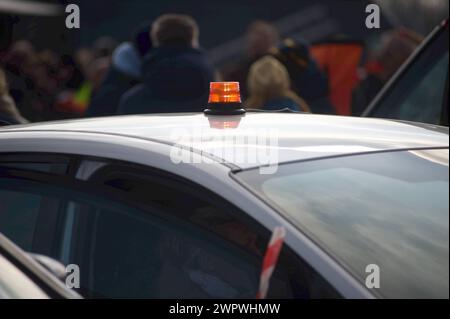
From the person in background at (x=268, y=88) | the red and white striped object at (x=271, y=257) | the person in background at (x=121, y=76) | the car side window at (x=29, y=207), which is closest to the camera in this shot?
the red and white striped object at (x=271, y=257)

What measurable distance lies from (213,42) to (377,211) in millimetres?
5284

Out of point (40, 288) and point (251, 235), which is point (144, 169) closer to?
point (251, 235)

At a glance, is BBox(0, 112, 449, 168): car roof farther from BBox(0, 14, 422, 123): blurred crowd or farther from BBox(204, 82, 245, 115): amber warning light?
BBox(0, 14, 422, 123): blurred crowd

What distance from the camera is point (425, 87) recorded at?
523 centimetres

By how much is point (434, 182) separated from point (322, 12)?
5122 mm

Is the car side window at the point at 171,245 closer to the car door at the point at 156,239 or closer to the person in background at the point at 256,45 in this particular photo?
the car door at the point at 156,239

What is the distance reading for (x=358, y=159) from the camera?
246cm

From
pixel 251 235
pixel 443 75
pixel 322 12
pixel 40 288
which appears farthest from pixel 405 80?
pixel 40 288

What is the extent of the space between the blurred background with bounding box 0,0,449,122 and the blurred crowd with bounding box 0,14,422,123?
11 mm

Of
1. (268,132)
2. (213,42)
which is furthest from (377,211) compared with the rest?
(213,42)

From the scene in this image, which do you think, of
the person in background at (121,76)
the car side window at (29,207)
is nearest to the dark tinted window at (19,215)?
the car side window at (29,207)

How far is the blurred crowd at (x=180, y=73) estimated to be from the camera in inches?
217

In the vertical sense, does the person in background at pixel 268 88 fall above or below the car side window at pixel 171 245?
above

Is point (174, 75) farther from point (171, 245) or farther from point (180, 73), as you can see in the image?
point (171, 245)
